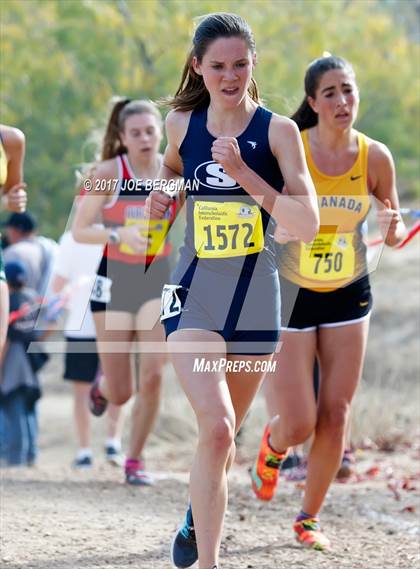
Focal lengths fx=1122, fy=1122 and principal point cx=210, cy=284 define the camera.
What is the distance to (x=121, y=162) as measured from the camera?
6.71m

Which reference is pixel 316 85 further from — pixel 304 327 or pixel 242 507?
pixel 242 507

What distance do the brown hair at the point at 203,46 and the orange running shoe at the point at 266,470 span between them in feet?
6.06

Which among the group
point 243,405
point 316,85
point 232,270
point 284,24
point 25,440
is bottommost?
point 25,440

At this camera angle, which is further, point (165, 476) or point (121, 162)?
point (165, 476)

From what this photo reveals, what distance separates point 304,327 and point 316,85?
1.16m

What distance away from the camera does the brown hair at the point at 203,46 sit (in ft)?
13.8

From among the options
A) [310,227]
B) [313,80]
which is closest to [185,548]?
[310,227]

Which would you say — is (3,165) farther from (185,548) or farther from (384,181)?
(185,548)

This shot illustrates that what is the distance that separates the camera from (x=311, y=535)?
5270 millimetres

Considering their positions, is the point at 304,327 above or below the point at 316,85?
below

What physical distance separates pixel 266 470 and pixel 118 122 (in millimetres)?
2455

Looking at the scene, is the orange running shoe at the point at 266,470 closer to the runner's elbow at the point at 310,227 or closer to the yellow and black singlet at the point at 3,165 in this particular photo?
→ the runner's elbow at the point at 310,227

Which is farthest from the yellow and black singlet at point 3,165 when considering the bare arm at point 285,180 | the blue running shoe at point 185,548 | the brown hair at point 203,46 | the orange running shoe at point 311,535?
the orange running shoe at point 311,535

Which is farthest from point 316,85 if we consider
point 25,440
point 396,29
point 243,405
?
point 396,29
